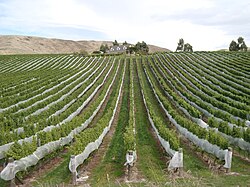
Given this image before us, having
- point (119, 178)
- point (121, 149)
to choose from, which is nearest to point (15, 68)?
point (121, 149)

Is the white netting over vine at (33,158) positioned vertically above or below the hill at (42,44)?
above

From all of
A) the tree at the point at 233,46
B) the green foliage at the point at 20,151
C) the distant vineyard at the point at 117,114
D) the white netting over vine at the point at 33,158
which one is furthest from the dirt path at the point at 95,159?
the tree at the point at 233,46

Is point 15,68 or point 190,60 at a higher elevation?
point 190,60

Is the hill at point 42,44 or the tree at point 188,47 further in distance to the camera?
the hill at point 42,44

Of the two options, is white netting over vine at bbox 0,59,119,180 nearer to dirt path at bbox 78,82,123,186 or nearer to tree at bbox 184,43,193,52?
dirt path at bbox 78,82,123,186

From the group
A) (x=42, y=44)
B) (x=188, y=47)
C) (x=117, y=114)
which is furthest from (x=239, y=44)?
(x=42, y=44)

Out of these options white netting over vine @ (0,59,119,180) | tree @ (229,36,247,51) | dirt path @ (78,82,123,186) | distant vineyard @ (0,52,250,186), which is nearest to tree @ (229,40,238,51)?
tree @ (229,36,247,51)

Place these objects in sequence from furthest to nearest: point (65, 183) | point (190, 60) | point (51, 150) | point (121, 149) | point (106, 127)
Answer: point (190, 60)
point (106, 127)
point (121, 149)
point (51, 150)
point (65, 183)

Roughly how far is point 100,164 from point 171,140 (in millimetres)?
2943

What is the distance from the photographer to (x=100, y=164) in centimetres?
1200

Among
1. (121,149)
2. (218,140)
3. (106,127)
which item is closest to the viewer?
(218,140)

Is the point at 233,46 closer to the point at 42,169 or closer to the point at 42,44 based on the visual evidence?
the point at 42,169

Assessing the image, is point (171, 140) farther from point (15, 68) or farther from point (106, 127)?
point (15, 68)

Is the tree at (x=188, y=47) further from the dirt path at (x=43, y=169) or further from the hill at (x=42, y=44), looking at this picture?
the dirt path at (x=43, y=169)
